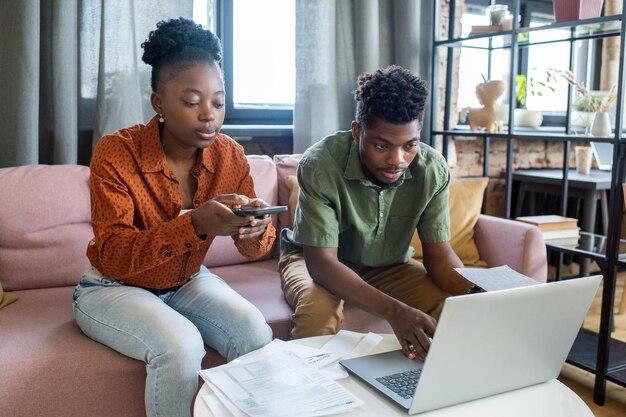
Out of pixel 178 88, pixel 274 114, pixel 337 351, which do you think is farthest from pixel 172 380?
pixel 274 114

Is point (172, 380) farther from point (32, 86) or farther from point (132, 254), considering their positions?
point (32, 86)

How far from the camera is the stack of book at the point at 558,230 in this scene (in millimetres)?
2355

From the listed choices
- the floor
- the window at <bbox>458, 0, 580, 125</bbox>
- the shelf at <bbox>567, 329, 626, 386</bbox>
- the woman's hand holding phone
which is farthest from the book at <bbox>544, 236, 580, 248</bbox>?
the woman's hand holding phone

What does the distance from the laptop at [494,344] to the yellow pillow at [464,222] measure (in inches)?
39.9

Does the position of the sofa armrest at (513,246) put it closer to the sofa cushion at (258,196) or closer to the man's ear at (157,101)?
the sofa cushion at (258,196)

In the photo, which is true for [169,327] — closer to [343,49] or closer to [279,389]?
[279,389]

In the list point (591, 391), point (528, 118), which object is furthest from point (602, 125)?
point (591, 391)

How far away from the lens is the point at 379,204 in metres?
1.75

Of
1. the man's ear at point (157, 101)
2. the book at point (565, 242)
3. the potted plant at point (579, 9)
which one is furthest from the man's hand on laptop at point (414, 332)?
the potted plant at point (579, 9)

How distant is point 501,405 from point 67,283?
1.39 metres

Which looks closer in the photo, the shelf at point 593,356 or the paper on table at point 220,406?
the paper on table at point 220,406

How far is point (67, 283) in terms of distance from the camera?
6.46 ft

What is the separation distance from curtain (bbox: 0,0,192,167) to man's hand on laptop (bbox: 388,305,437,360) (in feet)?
4.55

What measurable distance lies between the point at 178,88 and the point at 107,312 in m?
0.54
